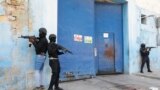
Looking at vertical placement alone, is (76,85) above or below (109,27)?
below

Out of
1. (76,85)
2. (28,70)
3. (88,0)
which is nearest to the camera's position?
(28,70)

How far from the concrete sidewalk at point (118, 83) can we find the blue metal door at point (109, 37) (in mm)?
534

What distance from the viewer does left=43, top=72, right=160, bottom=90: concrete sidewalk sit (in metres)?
11.5

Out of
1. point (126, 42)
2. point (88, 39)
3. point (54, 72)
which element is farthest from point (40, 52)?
point (126, 42)

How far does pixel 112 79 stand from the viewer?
13.4m

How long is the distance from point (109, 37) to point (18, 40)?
17.6ft

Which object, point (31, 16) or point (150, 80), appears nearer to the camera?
point (31, 16)

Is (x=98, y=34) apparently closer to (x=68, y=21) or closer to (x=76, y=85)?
(x=68, y=21)

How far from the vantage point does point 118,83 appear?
1253 centimetres

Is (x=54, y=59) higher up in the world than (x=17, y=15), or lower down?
lower down

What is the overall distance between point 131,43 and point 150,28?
2.24 m

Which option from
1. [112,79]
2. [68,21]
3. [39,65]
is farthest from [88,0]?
[39,65]

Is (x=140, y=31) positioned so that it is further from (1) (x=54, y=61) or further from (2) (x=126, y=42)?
(1) (x=54, y=61)

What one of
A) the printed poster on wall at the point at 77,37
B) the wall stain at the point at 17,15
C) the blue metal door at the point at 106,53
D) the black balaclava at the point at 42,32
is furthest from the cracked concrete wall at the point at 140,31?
the wall stain at the point at 17,15
